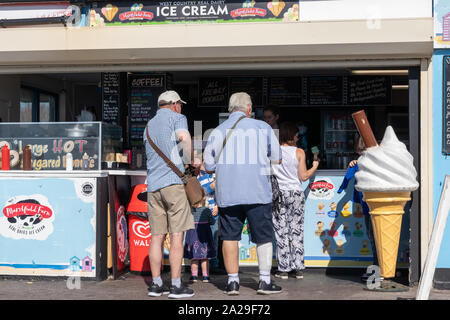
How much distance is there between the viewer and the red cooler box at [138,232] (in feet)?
24.3

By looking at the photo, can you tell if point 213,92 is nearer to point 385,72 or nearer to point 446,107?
point 385,72

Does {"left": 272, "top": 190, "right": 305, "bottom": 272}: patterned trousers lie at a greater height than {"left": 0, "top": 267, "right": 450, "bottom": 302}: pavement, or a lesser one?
greater

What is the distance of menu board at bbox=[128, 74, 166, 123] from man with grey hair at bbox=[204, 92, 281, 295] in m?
3.21

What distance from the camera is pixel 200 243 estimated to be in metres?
7.09

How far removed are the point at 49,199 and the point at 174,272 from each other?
1840mm

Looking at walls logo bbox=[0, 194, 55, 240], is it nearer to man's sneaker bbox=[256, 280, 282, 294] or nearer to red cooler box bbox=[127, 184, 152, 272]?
red cooler box bbox=[127, 184, 152, 272]

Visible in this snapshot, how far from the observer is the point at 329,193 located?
7.57 metres

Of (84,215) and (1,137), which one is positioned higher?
(1,137)

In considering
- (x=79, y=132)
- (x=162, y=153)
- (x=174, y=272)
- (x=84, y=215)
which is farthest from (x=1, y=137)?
(x=174, y=272)

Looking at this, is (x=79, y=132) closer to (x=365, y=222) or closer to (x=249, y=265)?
(x=249, y=265)

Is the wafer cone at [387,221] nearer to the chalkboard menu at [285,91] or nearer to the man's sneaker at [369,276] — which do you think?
the man's sneaker at [369,276]

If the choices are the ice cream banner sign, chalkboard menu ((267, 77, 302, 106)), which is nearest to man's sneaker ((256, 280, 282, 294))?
the ice cream banner sign

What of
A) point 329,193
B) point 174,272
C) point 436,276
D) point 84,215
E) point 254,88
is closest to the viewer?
point 174,272

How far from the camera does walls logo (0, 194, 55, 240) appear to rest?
7129mm
